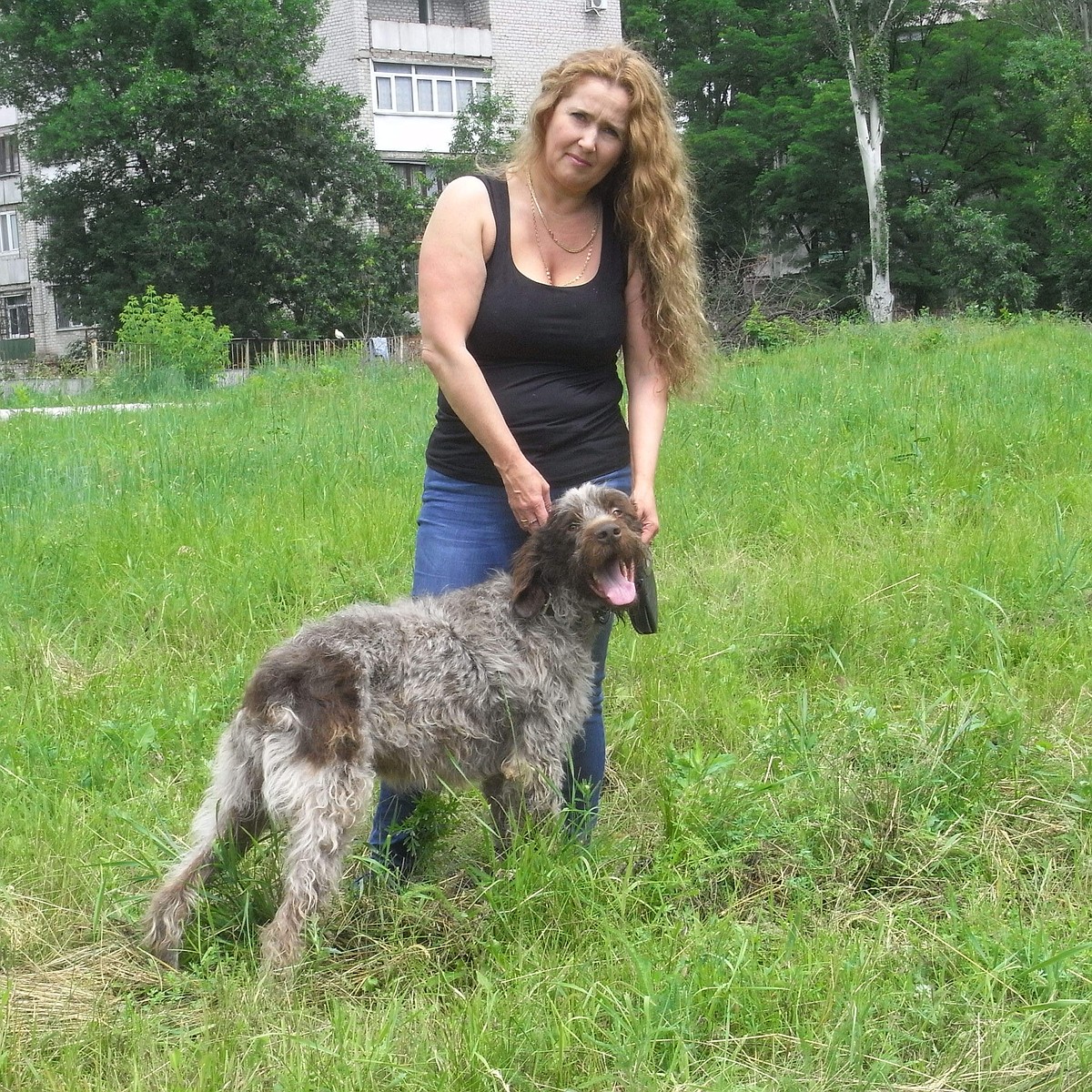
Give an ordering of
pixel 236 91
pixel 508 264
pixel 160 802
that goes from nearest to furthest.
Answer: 1. pixel 508 264
2. pixel 160 802
3. pixel 236 91

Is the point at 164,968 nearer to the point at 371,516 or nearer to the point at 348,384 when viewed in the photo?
the point at 371,516

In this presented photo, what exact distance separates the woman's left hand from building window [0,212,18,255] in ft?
167

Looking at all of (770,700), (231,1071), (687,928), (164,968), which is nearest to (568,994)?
(687,928)

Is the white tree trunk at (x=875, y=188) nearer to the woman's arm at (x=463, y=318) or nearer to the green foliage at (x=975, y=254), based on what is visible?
the green foliage at (x=975, y=254)

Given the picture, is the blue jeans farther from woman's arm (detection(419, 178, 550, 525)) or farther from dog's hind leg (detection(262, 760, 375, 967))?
dog's hind leg (detection(262, 760, 375, 967))

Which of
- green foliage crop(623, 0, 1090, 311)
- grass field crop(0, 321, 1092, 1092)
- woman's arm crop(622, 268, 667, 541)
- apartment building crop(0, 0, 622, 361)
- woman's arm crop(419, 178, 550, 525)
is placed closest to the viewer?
grass field crop(0, 321, 1092, 1092)

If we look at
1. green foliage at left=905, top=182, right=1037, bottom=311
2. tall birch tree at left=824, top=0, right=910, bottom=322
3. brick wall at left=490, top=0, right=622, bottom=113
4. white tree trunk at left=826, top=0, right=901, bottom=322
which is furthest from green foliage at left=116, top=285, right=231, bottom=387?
green foliage at left=905, top=182, right=1037, bottom=311

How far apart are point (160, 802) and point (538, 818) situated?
162 cm

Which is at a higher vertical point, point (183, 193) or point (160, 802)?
point (183, 193)

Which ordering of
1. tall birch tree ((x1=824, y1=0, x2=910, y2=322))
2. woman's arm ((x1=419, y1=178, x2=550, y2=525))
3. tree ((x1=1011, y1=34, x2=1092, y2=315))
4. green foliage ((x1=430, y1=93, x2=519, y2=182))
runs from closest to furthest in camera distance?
woman's arm ((x1=419, y1=178, x2=550, y2=525)), tall birch tree ((x1=824, y1=0, x2=910, y2=322)), tree ((x1=1011, y1=34, x2=1092, y2=315)), green foliage ((x1=430, y1=93, x2=519, y2=182))

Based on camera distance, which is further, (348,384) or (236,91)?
(236,91)

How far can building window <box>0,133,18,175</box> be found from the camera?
48.6 metres

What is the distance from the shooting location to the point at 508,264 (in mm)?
3887

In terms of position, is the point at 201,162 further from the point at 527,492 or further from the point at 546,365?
the point at 527,492
